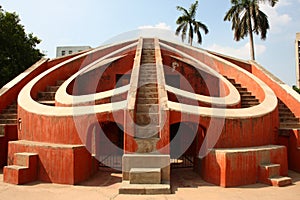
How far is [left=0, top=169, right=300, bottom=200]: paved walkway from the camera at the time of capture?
438 centimetres

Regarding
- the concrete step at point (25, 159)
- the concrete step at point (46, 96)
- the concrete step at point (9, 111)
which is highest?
the concrete step at point (46, 96)

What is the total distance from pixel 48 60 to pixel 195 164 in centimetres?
746

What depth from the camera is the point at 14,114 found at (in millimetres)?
7637

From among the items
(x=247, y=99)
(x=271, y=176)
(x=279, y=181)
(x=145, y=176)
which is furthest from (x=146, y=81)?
(x=279, y=181)

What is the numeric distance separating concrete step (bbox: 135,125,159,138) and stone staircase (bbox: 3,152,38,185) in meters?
2.05

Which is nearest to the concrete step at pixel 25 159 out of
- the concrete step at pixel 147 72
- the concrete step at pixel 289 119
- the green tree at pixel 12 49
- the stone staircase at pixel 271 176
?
the concrete step at pixel 147 72

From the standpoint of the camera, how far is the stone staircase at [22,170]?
5059 millimetres

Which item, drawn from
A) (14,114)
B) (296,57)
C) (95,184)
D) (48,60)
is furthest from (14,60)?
(296,57)

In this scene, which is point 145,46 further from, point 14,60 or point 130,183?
point 130,183

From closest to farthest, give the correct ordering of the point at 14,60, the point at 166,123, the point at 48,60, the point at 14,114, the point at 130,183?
the point at 130,183 → the point at 166,123 → the point at 14,114 → the point at 48,60 → the point at 14,60

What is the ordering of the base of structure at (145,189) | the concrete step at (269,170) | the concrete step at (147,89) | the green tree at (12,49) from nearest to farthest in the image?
the base of structure at (145,189) < the concrete step at (269,170) < the concrete step at (147,89) < the green tree at (12,49)

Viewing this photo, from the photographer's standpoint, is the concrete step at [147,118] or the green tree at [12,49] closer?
the concrete step at [147,118]

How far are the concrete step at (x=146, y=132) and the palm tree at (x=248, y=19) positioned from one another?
1304cm

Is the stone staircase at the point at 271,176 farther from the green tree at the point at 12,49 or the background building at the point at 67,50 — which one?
the background building at the point at 67,50
